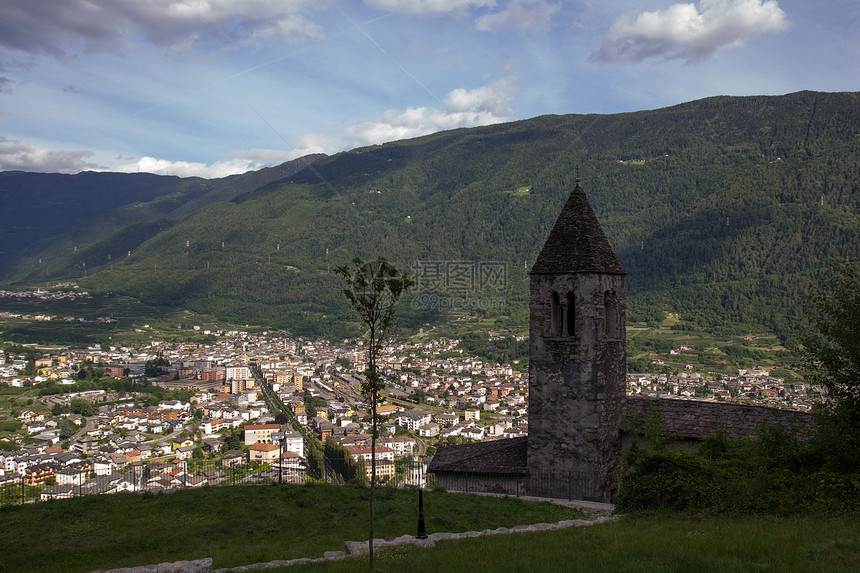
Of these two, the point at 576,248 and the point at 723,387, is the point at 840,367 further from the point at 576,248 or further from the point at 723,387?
the point at 723,387

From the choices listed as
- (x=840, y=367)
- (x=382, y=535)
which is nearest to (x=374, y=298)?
(x=382, y=535)

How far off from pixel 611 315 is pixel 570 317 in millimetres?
1093

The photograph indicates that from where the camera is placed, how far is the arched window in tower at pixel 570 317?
14281 mm

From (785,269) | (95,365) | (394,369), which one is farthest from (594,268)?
(95,365)

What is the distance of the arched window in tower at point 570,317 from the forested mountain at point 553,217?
43728mm

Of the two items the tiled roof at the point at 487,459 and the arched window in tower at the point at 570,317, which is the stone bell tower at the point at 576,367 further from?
the tiled roof at the point at 487,459

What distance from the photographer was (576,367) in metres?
13.9

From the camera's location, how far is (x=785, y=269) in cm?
6719

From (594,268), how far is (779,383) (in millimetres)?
36484

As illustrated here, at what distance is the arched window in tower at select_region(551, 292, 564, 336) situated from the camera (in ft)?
47.2

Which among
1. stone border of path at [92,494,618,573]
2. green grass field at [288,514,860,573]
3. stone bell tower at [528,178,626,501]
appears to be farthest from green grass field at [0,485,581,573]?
green grass field at [288,514,860,573]

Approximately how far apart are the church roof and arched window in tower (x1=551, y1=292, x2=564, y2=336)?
71 cm

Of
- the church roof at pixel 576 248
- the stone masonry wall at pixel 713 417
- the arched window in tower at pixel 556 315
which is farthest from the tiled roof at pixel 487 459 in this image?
the church roof at pixel 576 248

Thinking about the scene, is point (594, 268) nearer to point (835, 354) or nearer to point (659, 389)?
point (835, 354)
